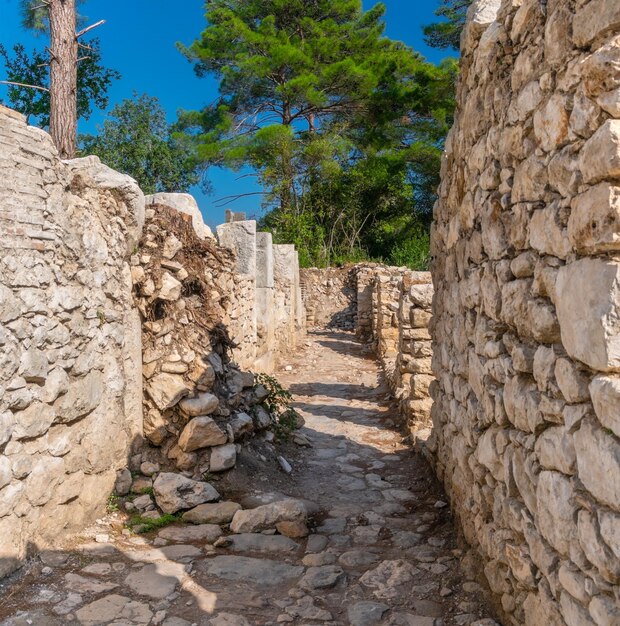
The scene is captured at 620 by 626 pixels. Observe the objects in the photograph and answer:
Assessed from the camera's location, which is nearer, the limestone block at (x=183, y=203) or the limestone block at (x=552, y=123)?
the limestone block at (x=552, y=123)

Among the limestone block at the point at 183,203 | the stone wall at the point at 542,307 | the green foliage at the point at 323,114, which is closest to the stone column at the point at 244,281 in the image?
the limestone block at the point at 183,203

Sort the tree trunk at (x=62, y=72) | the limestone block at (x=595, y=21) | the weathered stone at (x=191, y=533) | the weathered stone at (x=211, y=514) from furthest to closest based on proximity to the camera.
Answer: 1. the tree trunk at (x=62, y=72)
2. the weathered stone at (x=211, y=514)
3. the weathered stone at (x=191, y=533)
4. the limestone block at (x=595, y=21)

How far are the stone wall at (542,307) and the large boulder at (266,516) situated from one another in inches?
41.2

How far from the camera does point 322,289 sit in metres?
19.3

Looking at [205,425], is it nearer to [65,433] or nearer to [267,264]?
[65,433]

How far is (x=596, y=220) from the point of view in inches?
61.8

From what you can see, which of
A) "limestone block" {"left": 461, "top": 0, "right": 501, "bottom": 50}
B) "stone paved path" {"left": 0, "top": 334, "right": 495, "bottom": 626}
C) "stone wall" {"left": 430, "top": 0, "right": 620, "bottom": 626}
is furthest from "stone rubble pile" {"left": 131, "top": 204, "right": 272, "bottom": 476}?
"limestone block" {"left": 461, "top": 0, "right": 501, "bottom": 50}

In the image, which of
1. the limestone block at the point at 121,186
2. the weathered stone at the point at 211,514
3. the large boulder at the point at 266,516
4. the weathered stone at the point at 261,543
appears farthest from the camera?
the limestone block at the point at 121,186

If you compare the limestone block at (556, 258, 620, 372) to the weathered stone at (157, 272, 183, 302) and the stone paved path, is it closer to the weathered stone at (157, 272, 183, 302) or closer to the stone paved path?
the stone paved path

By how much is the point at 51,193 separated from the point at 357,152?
2040 cm

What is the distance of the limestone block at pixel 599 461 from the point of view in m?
1.46

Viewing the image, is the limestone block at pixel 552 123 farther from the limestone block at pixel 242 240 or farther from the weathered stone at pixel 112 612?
the limestone block at pixel 242 240

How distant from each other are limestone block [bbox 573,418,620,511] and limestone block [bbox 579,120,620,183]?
68 centimetres

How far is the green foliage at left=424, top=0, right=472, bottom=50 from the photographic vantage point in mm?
19812
